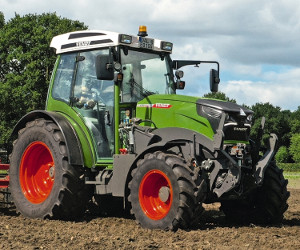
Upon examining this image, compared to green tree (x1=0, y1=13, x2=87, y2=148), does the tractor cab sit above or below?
below

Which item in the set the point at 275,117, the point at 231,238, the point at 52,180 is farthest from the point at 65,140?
the point at 275,117

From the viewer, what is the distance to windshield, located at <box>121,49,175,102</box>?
9.23 metres

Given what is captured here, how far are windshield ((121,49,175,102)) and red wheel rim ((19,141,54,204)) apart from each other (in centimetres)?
183

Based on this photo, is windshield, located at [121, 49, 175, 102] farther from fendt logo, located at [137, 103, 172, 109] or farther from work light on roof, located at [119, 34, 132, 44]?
fendt logo, located at [137, 103, 172, 109]

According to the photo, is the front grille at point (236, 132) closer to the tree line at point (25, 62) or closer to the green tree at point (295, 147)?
the tree line at point (25, 62)

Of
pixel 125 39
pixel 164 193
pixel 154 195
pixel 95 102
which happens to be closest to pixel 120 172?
pixel 154 195

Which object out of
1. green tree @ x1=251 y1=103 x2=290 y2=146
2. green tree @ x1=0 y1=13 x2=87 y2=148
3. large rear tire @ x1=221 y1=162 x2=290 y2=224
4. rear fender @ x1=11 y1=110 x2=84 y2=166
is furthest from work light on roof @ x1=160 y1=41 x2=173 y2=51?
green tree @ x1=251 y1=103 x2=290 y2=146

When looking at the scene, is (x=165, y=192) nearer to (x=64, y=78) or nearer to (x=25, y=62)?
(x=64, y=78)

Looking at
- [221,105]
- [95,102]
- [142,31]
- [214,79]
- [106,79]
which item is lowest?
[221,105]

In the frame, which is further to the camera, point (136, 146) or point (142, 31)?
point (142, 31)

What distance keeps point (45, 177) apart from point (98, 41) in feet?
8.17

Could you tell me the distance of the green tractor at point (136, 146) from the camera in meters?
8.10

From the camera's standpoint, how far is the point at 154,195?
8.32 m

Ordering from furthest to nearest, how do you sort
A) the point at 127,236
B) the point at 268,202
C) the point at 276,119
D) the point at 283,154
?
the point at 283,154, the point at 276,119, the point at 268,202, the point at 127,236
